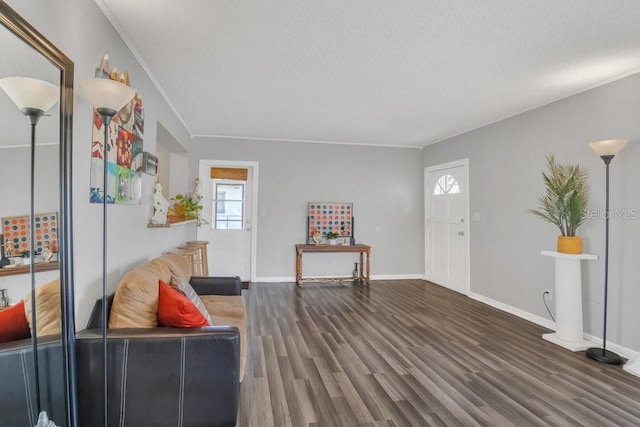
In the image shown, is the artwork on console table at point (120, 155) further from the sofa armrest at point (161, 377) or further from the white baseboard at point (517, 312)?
the white baseboard at point (517, 312)

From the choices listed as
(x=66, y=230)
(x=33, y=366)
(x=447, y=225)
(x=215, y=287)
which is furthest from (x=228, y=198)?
(x=33, y=366)

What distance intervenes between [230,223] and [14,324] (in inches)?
170

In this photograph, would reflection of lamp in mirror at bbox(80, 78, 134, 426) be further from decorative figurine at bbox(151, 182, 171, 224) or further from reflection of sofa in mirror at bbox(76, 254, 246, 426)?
decorative figurine at bbox(151, 182, 171, 224)

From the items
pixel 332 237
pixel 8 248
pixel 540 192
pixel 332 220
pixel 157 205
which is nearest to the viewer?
pixel 8 248

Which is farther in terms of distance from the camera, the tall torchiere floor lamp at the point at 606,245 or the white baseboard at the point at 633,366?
the tall torchiere floor lamp at the point at 606,245

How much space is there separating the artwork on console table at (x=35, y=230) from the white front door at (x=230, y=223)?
13.3ft

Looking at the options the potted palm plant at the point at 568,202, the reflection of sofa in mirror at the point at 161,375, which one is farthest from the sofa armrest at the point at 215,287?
the potted palm plant at the point at 568,202

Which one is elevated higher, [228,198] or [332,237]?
[228,198]

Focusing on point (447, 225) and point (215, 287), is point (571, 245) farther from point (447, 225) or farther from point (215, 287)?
point (215, 287)

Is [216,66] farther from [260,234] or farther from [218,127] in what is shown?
[260,234]

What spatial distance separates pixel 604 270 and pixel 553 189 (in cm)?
85

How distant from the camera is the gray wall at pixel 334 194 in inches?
216

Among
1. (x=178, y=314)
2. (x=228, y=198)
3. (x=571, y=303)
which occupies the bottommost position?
(x=571, y=303)

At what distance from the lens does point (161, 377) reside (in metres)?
1.61
